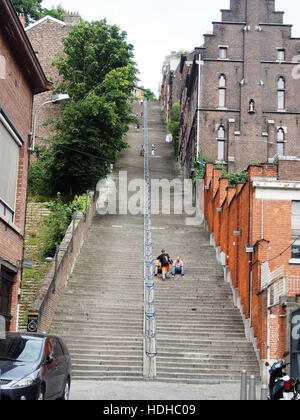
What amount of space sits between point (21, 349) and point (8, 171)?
26.8 ft

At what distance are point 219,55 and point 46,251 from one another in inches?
934

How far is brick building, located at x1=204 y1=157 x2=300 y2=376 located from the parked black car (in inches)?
348

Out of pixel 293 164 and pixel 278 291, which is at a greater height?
pixel 293 164

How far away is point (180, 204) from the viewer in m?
42.2

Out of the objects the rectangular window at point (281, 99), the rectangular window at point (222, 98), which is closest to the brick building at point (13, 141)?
the rectangular window at point (222, 98)

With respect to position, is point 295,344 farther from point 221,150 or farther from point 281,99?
point 281,99

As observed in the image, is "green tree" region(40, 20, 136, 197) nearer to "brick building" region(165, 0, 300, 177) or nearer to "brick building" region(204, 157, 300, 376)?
"brick building" region(165, 0, 300, 177)

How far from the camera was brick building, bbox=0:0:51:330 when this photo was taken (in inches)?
712

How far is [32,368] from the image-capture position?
37.9 feet

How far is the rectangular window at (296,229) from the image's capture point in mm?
23969

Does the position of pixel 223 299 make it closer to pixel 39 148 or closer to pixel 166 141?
pixel 39 148

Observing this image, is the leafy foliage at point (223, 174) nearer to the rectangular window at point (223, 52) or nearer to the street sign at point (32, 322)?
the rectangular window at point (223, 52)
